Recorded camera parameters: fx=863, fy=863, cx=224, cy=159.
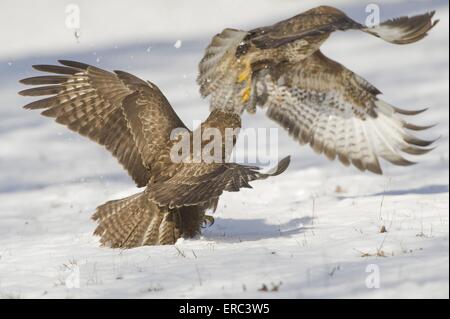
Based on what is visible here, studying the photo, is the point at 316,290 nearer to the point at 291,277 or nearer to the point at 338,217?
the point at 291,277

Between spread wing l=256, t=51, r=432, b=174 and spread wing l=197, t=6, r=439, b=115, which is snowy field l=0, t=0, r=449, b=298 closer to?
spread wing l=256, t=51, r=432, b=174

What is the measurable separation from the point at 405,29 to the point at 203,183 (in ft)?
8.85

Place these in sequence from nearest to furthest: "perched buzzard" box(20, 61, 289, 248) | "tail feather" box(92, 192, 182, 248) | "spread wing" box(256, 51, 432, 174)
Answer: "perched buzzard" box(20, 61, 289, 248)
"tail feather" box(92, 192, 182, 248)
"spread wing" box(256, 51, 432, 174)

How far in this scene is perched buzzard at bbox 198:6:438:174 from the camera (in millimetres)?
9680

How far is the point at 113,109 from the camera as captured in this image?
10.5m

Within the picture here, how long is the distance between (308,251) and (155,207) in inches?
75.3

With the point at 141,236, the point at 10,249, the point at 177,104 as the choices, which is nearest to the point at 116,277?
the point at 141,236

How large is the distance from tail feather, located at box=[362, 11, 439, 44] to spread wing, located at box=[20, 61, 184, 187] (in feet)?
8.56

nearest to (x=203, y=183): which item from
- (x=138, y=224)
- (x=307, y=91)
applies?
(x=138, y=224)

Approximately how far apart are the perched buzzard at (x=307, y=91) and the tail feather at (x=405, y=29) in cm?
8

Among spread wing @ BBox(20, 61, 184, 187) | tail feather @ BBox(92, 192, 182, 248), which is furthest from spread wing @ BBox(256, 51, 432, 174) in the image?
tail feather @ BBox(92, 192, 182, 248)

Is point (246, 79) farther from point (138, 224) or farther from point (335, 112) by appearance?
point (138, 224)

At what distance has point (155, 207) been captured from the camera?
376 inches

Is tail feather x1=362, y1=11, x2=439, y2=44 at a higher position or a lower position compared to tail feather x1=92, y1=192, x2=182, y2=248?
higher
